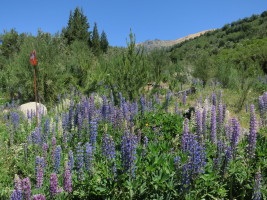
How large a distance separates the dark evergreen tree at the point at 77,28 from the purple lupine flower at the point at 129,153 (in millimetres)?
34334

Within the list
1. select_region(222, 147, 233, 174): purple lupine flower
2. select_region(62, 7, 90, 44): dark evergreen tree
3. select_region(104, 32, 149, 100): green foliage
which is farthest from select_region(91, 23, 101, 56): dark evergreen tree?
select_region(222, 147, 233, 174): purple lupine flower

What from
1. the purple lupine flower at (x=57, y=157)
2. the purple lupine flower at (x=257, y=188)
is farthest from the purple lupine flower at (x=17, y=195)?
the purple lupine flower at (x=257, y=188)

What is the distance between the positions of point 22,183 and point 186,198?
1.66 meters

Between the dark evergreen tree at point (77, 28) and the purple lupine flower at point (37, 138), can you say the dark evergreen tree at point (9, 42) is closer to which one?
the dark evergreen tree at point (77, 28)

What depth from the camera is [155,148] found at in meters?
3.54

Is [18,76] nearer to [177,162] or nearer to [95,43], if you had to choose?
[177,162]

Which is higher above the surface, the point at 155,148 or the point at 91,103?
the point at 91,103

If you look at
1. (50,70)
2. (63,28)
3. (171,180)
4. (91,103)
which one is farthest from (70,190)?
(63,28)

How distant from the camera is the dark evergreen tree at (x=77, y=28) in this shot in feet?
117

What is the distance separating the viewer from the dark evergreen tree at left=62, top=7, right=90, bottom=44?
35656 mm

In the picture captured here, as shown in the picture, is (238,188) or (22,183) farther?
(238,188)

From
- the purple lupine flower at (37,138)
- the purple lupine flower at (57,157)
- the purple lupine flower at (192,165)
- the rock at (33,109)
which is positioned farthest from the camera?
the rock at (33,109)

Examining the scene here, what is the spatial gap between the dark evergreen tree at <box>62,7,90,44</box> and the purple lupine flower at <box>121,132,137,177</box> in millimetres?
34334

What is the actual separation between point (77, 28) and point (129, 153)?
119ft
